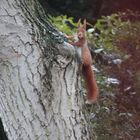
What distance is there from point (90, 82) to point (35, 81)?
0.57 meters

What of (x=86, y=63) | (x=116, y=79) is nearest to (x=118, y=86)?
(x=116, y=79)

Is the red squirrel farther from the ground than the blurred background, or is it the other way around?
the red squirrel

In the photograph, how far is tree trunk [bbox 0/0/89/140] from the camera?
126 inches

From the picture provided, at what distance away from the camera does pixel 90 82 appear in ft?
12.1

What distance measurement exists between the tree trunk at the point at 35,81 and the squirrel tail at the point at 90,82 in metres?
0.17

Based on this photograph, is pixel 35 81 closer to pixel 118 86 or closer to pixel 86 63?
pixel 86 63

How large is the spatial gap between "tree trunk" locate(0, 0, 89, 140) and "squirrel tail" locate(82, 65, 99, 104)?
172mm

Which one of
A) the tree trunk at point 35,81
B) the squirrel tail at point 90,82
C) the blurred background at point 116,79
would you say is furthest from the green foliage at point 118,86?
the tree trunk at point 35,81

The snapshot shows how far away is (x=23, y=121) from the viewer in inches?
125

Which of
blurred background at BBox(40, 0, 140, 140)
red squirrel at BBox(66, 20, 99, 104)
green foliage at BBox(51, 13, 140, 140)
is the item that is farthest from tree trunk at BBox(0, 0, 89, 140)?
blurred background at BBox(40, 0, 140, 140)

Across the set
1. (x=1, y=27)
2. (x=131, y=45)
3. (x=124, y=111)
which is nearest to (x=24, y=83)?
(x=1, y=27)

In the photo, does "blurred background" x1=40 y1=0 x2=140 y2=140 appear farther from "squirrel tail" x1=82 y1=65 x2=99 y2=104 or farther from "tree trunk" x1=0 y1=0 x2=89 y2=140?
"tree trunk" x1=0 y1=0 x2=89 y2=140

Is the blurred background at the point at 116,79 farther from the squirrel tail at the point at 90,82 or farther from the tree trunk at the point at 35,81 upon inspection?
the tree trunk at the point at 35,81

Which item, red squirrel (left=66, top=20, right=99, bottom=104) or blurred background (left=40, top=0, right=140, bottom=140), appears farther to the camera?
blurred background (left=40, top=0, right=140, bottom=140)
